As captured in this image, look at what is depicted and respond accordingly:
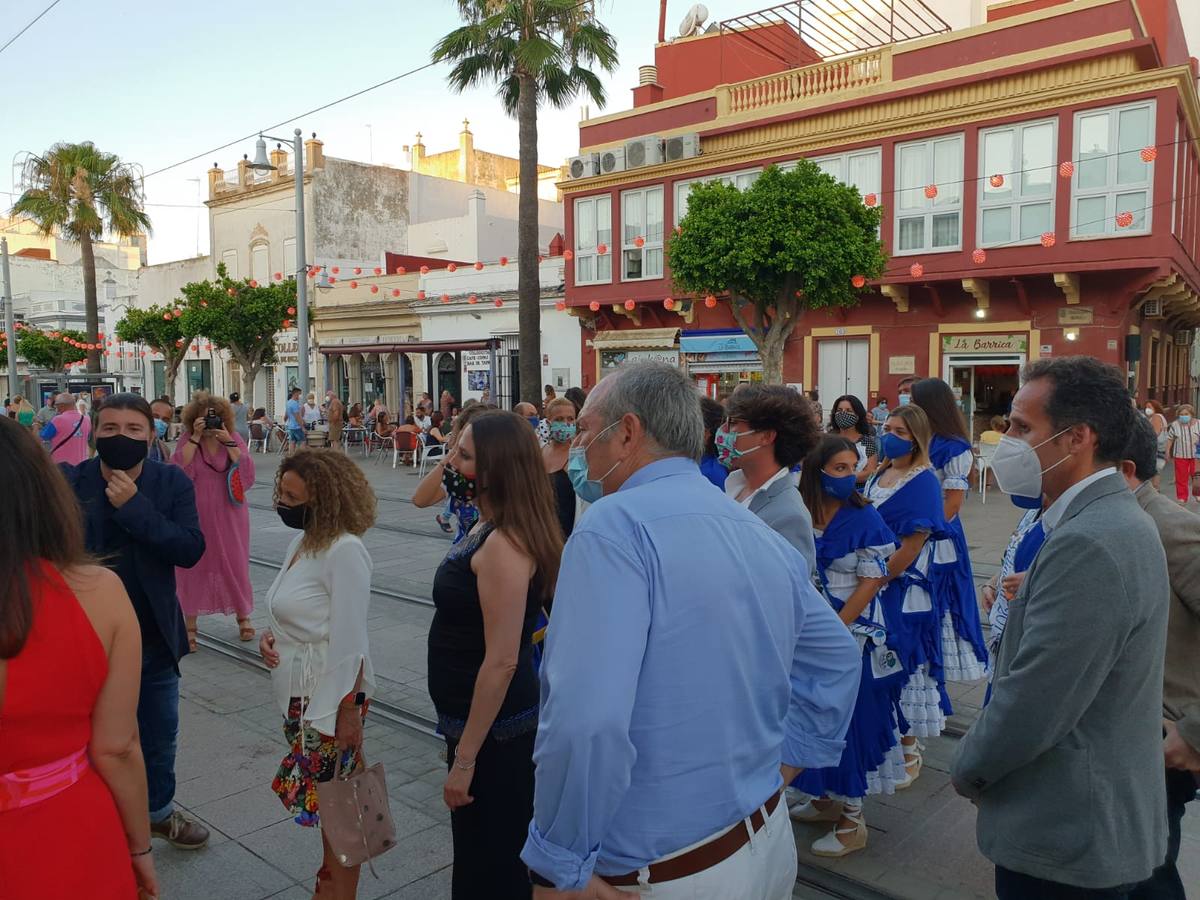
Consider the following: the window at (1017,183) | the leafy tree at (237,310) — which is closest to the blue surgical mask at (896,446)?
the window at (1017,183)

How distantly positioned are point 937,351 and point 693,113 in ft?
27.7

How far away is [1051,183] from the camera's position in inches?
668

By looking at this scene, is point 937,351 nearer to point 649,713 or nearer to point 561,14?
point 561,14

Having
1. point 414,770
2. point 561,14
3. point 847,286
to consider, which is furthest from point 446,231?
point 414,770

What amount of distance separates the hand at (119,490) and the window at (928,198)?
17821mm

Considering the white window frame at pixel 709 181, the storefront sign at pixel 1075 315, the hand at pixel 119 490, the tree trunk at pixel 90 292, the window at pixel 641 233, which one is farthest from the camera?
the tree trunk at pixel 90 292

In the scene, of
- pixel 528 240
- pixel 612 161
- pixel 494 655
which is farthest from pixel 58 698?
pixel 612 161

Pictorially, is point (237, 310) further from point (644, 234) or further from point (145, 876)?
point (145, 876)

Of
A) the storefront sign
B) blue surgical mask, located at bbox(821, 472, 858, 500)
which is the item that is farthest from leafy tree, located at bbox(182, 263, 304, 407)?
blue surgical mask, located at bbox(821, 472, 858, 500)

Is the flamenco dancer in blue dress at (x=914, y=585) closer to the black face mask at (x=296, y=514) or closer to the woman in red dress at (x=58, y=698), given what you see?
the black face mask at (x=296, y=514)

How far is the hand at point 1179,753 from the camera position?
234 cm

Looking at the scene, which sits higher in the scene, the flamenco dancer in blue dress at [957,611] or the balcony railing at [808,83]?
the balcony railing at [808,83]

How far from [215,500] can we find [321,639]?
392 centimetres

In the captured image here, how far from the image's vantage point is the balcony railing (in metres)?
18.9
